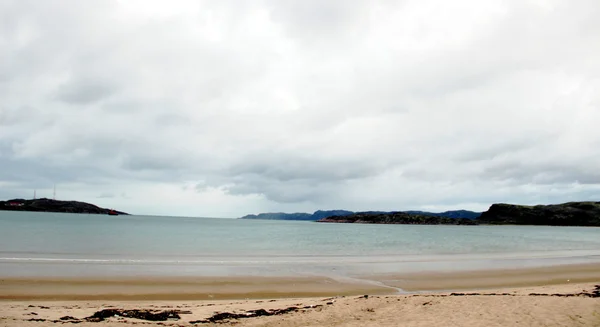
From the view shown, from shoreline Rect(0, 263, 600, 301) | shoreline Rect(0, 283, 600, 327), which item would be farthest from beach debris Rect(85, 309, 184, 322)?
shoreline Rect(0, 263, 600, 301)

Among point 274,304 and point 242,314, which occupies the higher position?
point 242,314

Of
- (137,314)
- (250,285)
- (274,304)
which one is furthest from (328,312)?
(250,285)

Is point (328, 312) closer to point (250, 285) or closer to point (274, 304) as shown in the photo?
point (274, 304)

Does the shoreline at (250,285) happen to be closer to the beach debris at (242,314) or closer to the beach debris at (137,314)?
the beach debris at (137,314)

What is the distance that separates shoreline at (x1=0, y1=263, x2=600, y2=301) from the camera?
17812 millimetres

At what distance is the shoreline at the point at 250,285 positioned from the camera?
17.8 meters

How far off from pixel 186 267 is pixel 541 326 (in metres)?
22.9

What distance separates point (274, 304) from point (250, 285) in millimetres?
6014

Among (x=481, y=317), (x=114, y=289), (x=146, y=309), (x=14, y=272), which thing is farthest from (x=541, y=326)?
(x=14, y=272)

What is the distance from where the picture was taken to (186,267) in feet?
90.9

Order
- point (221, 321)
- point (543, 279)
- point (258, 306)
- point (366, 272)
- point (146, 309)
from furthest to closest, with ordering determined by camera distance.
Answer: point (366, 272), point (543, 279), point (258, 306), point (146, 309), point (221, 321)

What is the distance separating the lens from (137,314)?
42.7ft

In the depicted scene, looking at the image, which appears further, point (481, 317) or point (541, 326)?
point (481, 317)

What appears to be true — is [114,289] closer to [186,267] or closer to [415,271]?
[186,267]
